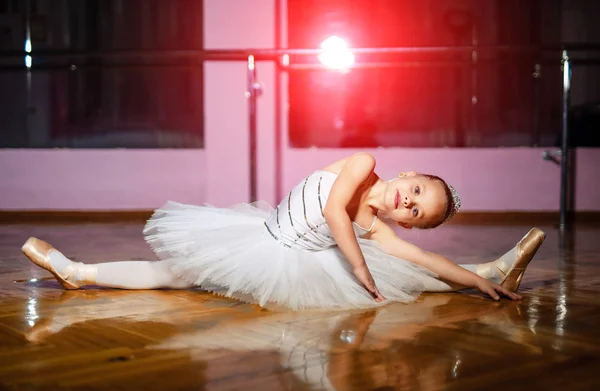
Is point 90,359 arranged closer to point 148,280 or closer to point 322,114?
point 148,280

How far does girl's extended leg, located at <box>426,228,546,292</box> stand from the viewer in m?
1.61

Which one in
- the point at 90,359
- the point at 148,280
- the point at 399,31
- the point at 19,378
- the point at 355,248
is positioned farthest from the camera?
the point at 399,31

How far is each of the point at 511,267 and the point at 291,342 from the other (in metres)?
0.70

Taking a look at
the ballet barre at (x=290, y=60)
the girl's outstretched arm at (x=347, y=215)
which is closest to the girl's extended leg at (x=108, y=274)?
the girl's outstretched arm at (x=347, y=215)

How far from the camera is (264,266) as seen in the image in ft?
5.03

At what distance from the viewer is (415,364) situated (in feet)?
3.34

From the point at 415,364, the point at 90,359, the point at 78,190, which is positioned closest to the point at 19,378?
the point at 90,359

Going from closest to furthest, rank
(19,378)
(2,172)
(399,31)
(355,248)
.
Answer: (19,378) < (355,248) < (2,172) < (399,31)

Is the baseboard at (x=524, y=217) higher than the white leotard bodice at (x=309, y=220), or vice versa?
the white leotard bodice at (x=309, y=220)

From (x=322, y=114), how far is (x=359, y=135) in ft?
0.82

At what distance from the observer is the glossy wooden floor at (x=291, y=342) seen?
3.08 ft

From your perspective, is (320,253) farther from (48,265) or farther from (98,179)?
(98,179)

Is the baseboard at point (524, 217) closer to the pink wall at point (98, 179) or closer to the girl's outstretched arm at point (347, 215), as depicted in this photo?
the pink wall at point (98, 179)

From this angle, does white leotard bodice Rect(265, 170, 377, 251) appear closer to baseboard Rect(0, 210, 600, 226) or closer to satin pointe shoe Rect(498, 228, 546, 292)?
satin pointe shoe Rect(498, 228, 546, 292)
